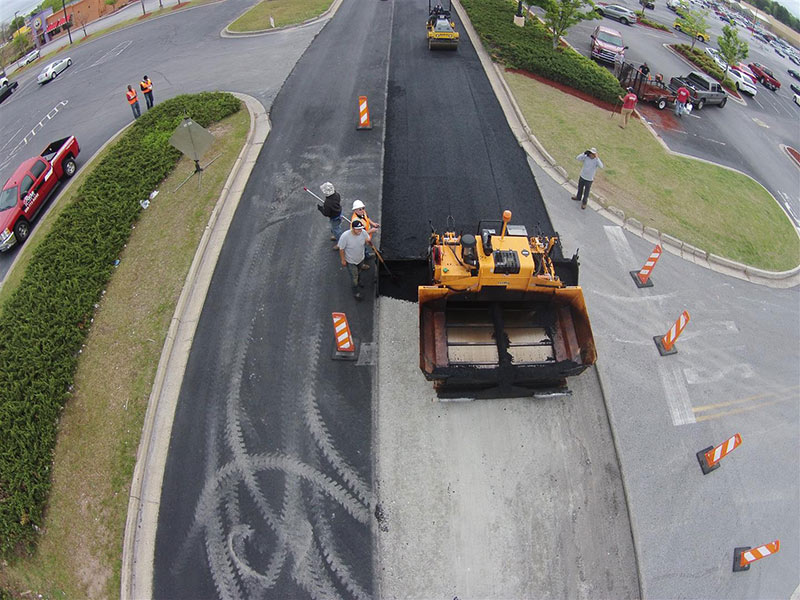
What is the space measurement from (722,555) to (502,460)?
4039mm

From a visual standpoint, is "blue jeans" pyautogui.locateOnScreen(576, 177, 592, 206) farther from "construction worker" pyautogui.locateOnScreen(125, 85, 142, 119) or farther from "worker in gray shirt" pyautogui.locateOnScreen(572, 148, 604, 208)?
"construction worker" pyautogui.locateOnScreen(125, 85, 142, 119)

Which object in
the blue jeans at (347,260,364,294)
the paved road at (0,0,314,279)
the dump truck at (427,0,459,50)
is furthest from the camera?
the dump truck at (427,0,459,50)

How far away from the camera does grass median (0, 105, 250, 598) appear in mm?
7691

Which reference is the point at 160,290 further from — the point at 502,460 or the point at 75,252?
the point at 502,460

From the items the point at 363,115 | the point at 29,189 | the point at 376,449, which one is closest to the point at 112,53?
the point at 29,189

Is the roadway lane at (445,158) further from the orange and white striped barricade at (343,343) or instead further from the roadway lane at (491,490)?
the orange and white striped barricade at (343,343)

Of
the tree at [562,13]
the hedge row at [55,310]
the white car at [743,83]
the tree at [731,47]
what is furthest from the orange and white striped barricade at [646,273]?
the white car at [743,83]

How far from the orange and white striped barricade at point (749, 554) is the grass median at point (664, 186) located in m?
8.62

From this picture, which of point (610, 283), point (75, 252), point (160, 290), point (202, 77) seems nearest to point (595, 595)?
point (610, 283)

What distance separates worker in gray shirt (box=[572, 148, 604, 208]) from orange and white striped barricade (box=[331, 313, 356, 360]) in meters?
8.25

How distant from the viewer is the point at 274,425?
29.5ft

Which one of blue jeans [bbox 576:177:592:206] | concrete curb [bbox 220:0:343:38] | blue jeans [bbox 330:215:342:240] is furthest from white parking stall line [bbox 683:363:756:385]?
concrete curb [bbox 220:0:343:38]

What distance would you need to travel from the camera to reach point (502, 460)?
28.5 feet

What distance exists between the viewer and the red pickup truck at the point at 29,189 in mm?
15039
